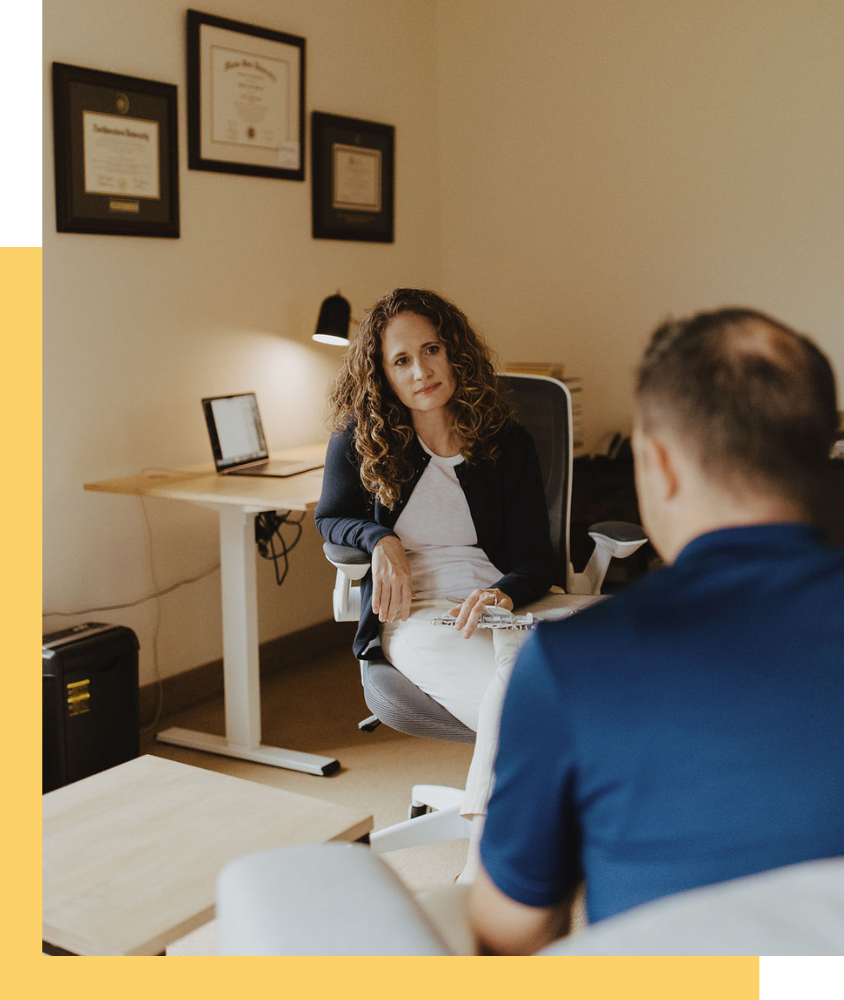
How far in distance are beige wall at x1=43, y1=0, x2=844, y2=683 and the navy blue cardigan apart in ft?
3.00

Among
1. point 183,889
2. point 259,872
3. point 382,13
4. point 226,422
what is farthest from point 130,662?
point 382,13

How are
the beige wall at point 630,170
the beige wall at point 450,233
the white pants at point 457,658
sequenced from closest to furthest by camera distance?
the white pants at point 457,658, the beige wall at point 450,233, the beige wall at point 630,170

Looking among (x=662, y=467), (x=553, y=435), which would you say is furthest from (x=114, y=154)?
(x=662, y=467)

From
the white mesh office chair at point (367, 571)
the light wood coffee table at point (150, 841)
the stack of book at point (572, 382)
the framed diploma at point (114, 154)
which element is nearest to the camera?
the light wood coffee table at point (150, 841)

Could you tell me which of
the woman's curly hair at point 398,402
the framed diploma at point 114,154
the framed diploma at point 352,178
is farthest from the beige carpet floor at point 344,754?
the framed diploma at point 352,178

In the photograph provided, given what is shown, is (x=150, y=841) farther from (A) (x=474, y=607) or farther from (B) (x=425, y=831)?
(B) (x=425, y=831)

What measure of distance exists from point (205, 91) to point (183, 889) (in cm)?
259

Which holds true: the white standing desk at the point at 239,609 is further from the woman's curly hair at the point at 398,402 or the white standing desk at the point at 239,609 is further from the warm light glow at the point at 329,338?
the warm light glow at the point at 329,338

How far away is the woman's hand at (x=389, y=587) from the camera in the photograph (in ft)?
6.72

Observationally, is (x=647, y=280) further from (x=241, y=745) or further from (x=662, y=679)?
(x=662, y=679)

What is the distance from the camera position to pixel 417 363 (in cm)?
223

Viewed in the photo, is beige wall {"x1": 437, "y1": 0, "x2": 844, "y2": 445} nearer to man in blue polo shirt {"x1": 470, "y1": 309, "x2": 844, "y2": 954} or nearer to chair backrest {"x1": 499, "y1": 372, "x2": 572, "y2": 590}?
chair backrest {"x1": 499, "y1": 372, "x2": 572, "y2": 590}

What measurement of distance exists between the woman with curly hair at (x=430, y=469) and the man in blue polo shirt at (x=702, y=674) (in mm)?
1382

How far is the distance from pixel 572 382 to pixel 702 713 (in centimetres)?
331
